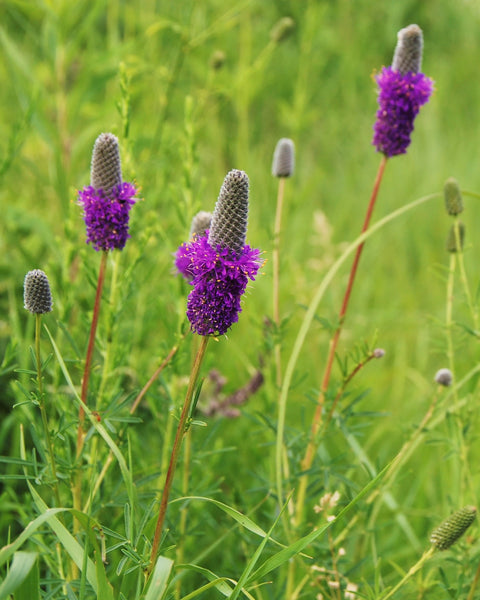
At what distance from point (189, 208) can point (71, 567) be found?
1.01 meters

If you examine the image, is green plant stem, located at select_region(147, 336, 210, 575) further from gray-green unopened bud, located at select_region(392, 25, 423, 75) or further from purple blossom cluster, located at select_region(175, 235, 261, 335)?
gray-green unopened bud, located at select_region(392, 25, 423, 75)

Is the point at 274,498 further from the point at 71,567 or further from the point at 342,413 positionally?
the point at 71,567

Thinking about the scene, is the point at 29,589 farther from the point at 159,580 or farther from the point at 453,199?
the point at 453,199

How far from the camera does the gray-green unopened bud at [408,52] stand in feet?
5.65

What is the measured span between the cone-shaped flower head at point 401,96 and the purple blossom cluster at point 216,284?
734 mm

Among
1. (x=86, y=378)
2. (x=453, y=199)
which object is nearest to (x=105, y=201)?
(x=86, y=378)

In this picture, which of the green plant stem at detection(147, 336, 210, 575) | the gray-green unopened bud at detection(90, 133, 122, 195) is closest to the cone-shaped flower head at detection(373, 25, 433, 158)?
the gray-green unopened bud at detection(90, 133, 122, 195)

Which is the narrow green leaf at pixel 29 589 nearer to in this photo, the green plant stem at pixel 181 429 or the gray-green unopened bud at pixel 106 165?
the green plant stem at pixel 181 429

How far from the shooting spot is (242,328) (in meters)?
3.69

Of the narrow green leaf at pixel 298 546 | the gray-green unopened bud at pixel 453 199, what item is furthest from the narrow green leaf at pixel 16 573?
the gray-green unopened bud at pixel 453 199

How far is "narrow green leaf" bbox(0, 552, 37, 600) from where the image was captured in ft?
3.42

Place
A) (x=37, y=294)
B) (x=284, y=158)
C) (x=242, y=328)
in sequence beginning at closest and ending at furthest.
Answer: (x=37, y=294)
(x=284, y=158)
(x=242, y=328)

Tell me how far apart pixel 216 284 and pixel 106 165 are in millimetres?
439

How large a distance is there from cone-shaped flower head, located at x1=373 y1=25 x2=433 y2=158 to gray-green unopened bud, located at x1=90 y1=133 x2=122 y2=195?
69 centimetres
